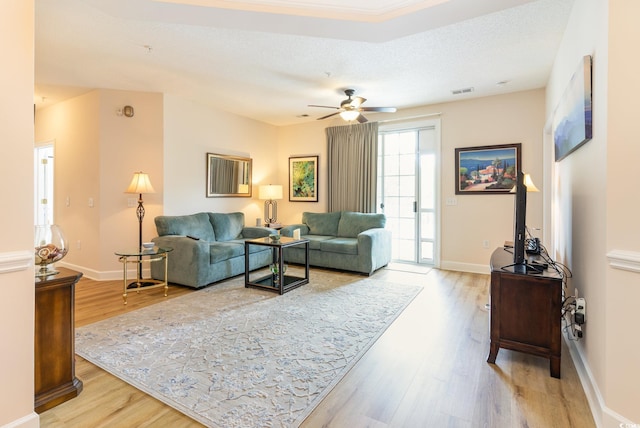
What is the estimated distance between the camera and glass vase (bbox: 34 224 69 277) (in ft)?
5.77

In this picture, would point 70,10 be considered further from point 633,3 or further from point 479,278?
point 479,278

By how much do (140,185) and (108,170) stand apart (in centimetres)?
70

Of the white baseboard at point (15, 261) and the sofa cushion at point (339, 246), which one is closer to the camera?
the white baseboard at point (15, 261)

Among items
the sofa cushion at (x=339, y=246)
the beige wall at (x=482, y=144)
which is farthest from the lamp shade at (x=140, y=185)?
the beige wall at (x=482, y=144)

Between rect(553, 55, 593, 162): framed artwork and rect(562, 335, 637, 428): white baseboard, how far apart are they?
1.46 meters

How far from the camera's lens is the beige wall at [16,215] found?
1.40 metres

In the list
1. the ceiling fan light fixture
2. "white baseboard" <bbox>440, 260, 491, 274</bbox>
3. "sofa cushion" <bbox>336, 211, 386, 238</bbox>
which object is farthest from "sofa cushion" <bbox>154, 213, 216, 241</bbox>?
"white baseboard" <bbox>440, 260, 491, 274</bbox>

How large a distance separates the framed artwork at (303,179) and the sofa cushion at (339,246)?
1531mm

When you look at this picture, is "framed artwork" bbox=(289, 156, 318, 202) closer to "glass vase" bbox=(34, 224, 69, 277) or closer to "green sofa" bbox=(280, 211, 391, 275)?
"green sofa" bbox=(280, 211, 391, 275)

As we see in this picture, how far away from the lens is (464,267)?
4945 mm

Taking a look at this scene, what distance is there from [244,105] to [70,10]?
278 centimetres

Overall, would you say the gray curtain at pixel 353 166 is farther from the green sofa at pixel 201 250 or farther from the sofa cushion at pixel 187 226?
the sofa cushion at pixel 187 226

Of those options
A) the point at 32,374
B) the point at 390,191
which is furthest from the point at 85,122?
the point at 390,191

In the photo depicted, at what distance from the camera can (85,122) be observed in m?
4.55
